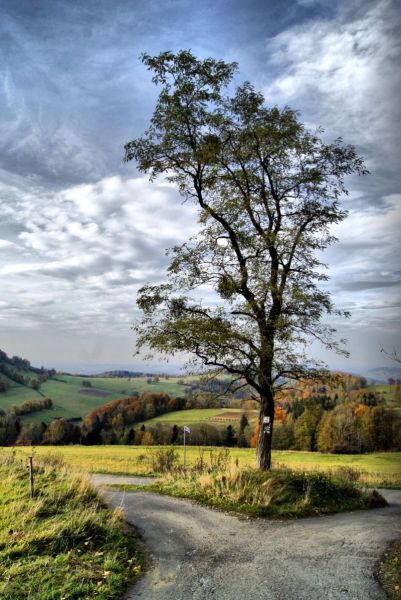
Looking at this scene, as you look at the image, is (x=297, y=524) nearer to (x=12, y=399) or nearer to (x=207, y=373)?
(x=207, y=373)

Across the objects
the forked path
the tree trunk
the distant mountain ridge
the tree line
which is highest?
the distant mountain ridge

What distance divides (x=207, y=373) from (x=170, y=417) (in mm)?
101371

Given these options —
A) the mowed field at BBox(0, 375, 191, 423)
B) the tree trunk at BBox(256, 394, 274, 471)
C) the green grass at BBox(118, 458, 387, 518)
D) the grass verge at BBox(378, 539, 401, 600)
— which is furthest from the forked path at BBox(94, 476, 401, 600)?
the mowed field at BBox(0, 375, 191, 423)

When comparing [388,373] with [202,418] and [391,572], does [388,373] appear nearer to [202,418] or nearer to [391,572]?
[391,572]

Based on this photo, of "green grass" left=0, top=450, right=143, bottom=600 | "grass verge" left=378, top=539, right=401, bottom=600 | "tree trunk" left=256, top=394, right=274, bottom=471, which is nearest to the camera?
"green grass" left=0, top=450, right=143, bottom=600

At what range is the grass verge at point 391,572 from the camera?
23.6 feet

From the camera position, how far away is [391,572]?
8.00 metres

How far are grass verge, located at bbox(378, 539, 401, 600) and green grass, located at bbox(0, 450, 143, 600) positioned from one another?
459 cm

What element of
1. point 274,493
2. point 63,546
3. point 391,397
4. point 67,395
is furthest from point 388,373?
point 67,395

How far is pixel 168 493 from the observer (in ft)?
51.7

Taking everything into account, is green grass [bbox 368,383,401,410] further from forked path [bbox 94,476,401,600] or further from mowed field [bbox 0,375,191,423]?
forked path [bbox 94,476,401,600]

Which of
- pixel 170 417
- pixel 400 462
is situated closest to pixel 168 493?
pixel 400 462

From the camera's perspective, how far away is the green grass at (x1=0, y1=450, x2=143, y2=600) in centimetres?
693

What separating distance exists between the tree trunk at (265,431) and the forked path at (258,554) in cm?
364
